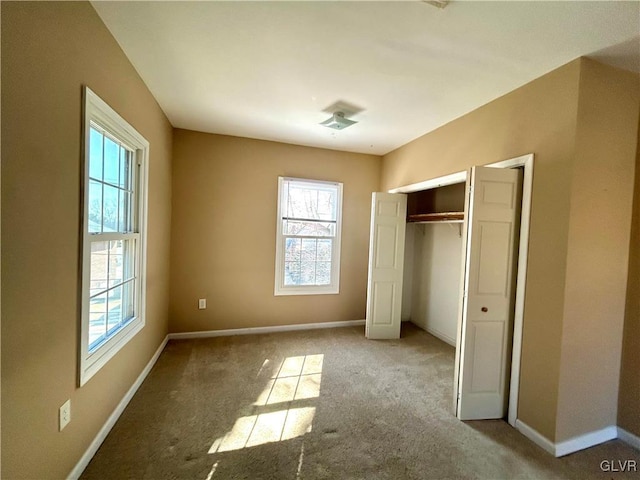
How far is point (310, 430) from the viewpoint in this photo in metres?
2.05

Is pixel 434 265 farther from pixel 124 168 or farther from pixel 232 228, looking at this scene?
pixel 124 168

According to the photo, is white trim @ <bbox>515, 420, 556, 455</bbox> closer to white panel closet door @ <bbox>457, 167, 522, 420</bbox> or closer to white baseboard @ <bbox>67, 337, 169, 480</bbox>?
white panel closet door @ <bbox>457, 167, 522, 420</bbox>

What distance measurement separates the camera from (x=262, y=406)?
2.31 m

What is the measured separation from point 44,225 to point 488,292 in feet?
9.28

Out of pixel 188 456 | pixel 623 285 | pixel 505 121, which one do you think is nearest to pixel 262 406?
pixel 188 456

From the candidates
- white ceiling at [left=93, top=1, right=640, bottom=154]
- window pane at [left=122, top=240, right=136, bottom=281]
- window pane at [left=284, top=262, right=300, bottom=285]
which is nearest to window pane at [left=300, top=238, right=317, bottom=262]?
window pane at [left=284, top=262, right=300, bottom=285]

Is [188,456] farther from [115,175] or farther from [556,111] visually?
[556,111]

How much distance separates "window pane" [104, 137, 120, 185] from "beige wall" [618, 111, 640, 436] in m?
3.82

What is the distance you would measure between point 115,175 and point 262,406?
7.16 feet

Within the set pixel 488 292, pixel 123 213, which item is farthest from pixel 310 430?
pixel 123 213

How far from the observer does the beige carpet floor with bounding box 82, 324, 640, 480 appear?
172 centimetres

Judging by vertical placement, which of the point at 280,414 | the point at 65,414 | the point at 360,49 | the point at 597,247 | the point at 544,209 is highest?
the point at 360,49

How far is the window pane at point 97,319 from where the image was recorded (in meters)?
1.82

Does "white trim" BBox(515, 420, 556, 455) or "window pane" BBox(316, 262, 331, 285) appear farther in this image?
"window pane" BBox(316, 262, 331, 285)
